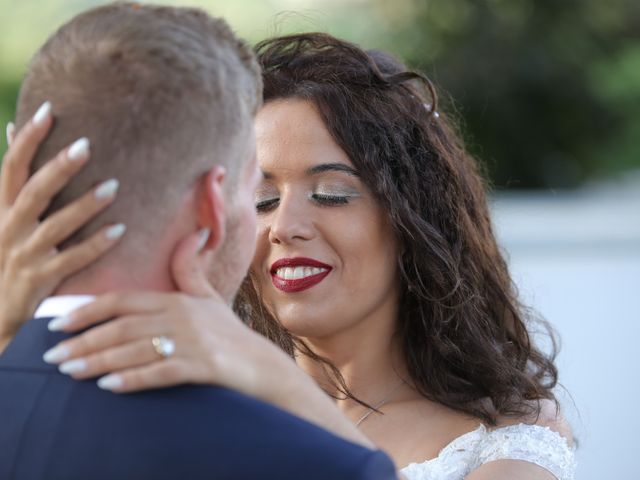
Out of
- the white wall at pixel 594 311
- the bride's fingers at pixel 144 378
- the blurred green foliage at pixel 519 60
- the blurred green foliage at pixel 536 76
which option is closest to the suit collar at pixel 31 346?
the bride's fingers at pixel 144 378

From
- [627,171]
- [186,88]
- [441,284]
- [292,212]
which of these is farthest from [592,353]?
[627,171]

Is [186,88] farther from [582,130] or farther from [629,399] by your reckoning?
[582,130]

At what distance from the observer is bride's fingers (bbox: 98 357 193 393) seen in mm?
1499

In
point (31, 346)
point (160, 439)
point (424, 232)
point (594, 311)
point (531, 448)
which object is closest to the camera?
point (160, 439)

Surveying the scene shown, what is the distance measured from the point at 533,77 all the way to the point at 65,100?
1051 cm

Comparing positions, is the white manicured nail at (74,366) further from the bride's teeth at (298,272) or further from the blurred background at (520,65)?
the blurred background at (520,65)

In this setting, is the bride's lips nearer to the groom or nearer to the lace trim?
the lace trim

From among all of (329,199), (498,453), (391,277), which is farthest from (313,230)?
(498,453)

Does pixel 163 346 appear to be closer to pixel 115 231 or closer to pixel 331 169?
pixel 115 231

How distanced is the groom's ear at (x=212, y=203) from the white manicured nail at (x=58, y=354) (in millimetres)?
295

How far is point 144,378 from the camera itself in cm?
150

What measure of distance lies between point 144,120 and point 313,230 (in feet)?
4.20

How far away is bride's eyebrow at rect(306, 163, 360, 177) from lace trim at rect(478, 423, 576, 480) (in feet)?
2.82

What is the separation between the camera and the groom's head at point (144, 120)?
5.00 ft
